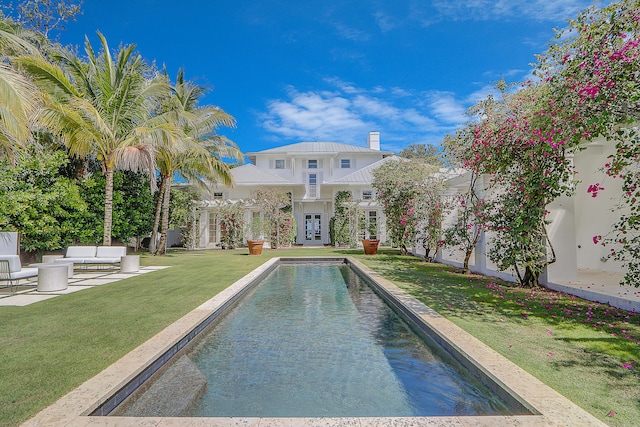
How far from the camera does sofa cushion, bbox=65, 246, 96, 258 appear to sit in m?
12.3

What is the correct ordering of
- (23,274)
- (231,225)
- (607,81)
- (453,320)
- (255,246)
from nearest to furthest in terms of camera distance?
(607,81) → (453,320) → (23,274) → (255,246) → (231,225)

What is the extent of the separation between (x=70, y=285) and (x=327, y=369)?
26.4ft

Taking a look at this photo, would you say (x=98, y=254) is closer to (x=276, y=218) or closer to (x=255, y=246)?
(x=255, y=246)

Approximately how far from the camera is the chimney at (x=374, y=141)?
3441cm

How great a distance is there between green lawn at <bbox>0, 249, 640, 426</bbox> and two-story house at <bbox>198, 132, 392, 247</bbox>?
629 inches

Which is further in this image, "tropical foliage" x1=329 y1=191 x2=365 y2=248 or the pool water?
"tropical foliage" x1=329 y1=191 x2=365 y2=248

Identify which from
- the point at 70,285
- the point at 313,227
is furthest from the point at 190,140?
the point at 313,227

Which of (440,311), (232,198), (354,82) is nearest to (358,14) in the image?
(354,82)

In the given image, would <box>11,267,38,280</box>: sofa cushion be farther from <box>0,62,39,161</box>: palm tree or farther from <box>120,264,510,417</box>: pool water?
<box>120,264,510,417</box>: pool water

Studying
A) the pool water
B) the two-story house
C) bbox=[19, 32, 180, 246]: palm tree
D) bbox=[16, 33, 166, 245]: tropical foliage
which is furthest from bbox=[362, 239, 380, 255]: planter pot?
the pool water

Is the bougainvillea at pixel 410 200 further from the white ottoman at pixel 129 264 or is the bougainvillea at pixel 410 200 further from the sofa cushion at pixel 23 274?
the sofa cushion at pixel 23 274

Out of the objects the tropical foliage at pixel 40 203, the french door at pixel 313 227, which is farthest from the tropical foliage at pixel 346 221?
the tropical foliage at pixel 40 203

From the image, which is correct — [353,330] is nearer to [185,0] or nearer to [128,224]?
[128,224]

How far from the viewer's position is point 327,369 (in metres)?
4.23
